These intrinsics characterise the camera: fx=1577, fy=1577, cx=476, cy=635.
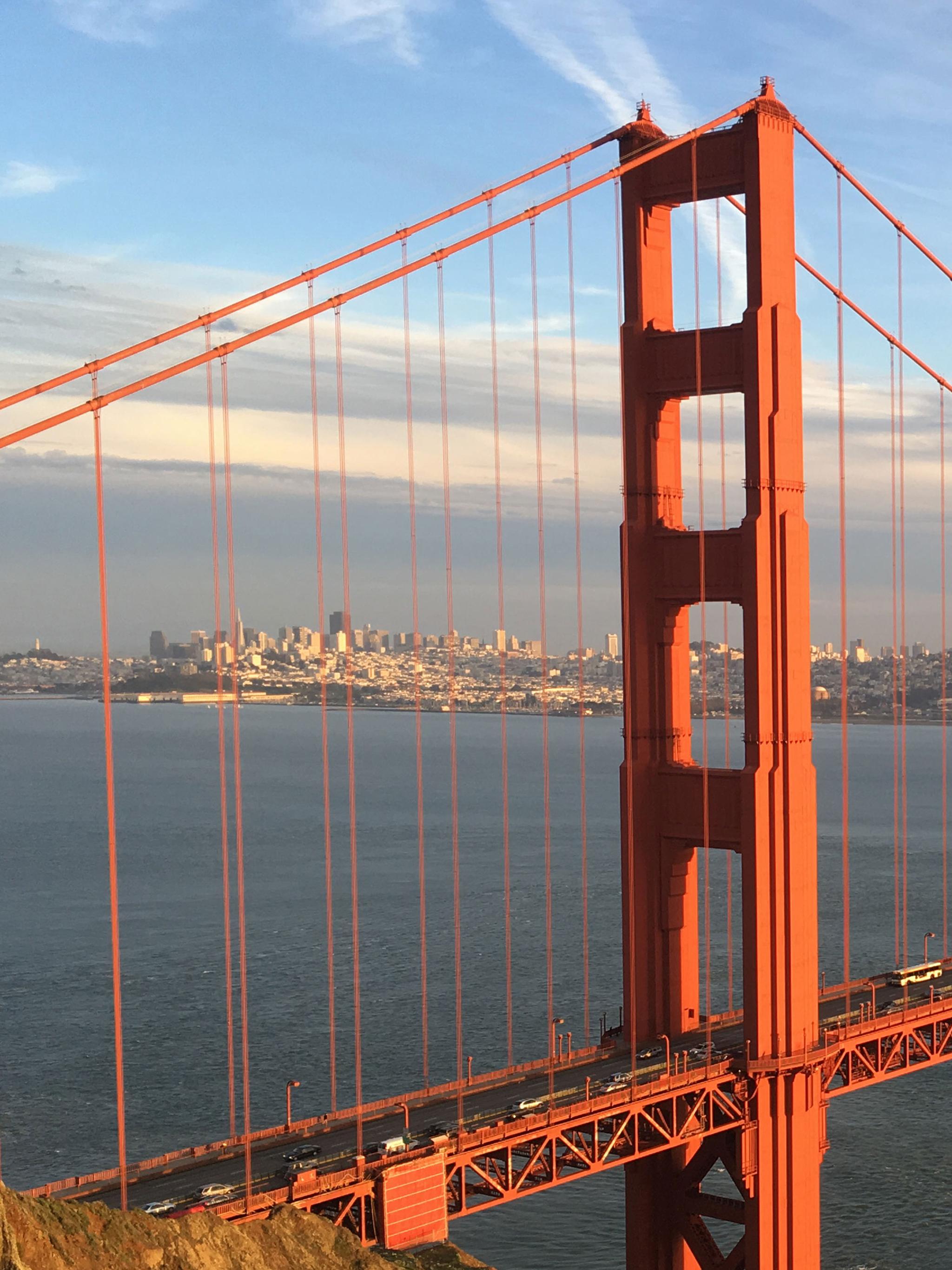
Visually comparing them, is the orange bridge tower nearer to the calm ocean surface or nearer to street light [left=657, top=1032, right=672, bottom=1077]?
street light [left=657, top=1032, right=672, bottom=1077]

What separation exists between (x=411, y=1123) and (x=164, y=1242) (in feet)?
25.8

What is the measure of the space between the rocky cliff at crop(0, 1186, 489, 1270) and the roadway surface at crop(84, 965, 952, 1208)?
1.27m

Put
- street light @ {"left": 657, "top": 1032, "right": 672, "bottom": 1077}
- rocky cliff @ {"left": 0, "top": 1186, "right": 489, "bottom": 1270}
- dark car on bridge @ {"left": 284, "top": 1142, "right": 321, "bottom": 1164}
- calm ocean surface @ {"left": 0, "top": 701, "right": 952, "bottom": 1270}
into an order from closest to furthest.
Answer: rocky cliff @ {"left": 0, "top": 1186, "right": 489, "bottom": 1270} → dark car on bridge @ {"left": 284, "top": 1142, "right": 321, "bottom": 1164} → street light @ {"left": 657, "top": 1032, "right": 672, "bottom": 1077} → calm ocean surface @ {"left": 0, "top": 701, "right": 952, "bottom": 1270}

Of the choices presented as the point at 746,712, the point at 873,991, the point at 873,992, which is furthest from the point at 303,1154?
the point at 873,991

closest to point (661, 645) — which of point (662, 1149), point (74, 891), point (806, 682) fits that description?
point (806, 682)

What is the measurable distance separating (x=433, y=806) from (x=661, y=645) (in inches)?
3468

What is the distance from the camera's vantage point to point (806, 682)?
31.0m

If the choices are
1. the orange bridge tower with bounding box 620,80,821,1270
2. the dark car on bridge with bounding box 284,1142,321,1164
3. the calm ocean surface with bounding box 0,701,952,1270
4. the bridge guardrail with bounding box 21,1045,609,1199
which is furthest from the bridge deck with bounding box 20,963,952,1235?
the calm ocean surface with bounding box 0,701,952,1270

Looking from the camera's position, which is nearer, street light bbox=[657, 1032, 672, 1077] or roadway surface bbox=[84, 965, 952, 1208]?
roadway surface bbox=[84, 965, 952, 1208]

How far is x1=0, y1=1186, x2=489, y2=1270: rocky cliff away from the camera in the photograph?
16.7 meters

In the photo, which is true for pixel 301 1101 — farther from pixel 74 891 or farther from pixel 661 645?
pixel 74 891

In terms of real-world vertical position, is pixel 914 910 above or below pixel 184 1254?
below

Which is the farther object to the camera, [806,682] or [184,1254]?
[806,682]

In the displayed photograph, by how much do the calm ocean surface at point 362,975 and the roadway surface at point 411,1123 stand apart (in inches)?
350
